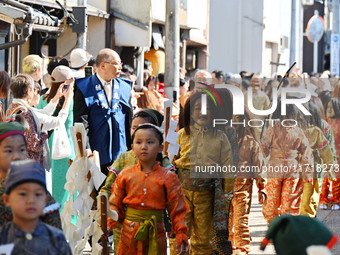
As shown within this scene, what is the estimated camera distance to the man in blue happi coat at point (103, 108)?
8891mm

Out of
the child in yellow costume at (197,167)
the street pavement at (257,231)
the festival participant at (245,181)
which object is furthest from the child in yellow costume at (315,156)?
the child in yellow costume at (197,167)

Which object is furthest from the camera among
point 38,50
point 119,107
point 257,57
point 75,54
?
point 257,57

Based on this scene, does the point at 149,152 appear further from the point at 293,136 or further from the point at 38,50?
the point at 38,50

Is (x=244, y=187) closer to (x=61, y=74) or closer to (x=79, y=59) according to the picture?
(x=61, y=74)

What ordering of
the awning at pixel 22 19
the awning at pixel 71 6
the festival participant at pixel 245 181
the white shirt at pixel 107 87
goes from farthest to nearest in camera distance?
the awning at pixel 71 6
the awning at pixel 22 19
the festival participant at pixel 245 181
the white shirt at pixel 107 87

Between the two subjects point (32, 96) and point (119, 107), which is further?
point (119, 107)

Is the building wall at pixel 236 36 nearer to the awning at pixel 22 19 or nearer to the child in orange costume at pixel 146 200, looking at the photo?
the awning at pixel 22 19

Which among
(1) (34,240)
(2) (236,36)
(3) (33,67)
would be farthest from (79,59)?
(2) (236,36)

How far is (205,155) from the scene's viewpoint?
7820mm

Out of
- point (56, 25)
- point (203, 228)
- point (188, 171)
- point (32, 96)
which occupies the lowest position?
point (203, 228)

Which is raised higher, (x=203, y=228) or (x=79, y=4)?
(x=79, y=4)

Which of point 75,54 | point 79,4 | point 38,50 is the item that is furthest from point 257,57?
point 75,54

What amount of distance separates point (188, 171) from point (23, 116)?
61.8 inches

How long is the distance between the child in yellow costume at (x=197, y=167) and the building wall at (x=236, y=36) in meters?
30.4
